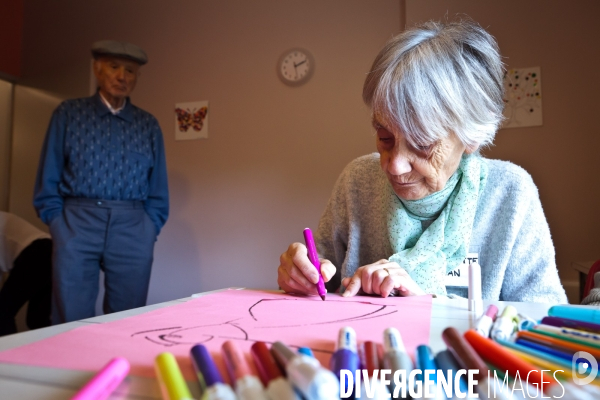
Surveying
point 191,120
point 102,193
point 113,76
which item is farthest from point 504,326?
point 191,120

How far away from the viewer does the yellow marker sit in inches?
12.1

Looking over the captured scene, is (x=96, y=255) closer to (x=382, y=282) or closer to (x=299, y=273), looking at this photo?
(x=299, y=273)

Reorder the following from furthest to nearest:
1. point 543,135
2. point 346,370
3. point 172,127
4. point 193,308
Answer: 1. point 172,127
2. point 543,135
3. point 193,308
4. point 346,370

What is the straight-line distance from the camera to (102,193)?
6.51ft

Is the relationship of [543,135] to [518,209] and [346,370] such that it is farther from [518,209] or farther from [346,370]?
[346,370]

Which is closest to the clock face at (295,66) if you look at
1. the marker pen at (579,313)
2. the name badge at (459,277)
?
the name badge at (459,277)

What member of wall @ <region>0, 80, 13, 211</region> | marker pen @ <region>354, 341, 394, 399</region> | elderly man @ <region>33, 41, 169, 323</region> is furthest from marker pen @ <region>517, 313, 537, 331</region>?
wall @ <region>0, 80, 13, 211</region>

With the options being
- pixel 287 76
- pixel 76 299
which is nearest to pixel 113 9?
pixel 287 76

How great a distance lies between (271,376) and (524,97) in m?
2.51

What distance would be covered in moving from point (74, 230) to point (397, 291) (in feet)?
5.09

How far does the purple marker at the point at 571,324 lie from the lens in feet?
1.65

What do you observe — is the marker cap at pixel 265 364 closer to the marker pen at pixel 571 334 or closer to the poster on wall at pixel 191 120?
the marker pen at pixel 571 334

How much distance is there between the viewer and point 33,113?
3375mm

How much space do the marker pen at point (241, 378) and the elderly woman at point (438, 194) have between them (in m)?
0.46
